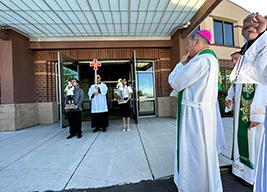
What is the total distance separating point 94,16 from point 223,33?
9728mm

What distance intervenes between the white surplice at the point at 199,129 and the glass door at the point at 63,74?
5.10m

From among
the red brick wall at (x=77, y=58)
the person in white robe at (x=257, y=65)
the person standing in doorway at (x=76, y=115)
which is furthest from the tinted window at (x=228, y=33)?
the person in white robe at (x=257, y=65)

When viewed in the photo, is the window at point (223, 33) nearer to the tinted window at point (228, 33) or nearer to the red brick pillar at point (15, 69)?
the tinted window at point (228, 33)

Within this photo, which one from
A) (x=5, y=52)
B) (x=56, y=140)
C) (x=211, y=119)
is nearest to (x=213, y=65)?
(x=211, y=119)

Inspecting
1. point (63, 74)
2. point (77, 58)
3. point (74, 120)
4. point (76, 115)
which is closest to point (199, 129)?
point (76, 115)

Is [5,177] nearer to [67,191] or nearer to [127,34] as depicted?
[67,191]

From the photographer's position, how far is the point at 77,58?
23.2 ft

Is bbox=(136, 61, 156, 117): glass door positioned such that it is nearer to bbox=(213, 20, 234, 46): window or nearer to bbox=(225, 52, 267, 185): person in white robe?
bbox=(225, 52, 267, 185): person in white robe

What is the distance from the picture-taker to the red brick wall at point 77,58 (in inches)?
279

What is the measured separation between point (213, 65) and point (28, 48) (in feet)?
25.3

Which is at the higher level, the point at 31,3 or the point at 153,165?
the point at 31,3

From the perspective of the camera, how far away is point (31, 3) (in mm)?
4312

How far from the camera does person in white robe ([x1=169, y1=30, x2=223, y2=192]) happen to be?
1587 millimetres

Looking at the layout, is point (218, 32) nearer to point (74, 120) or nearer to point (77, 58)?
point (77, 58)
